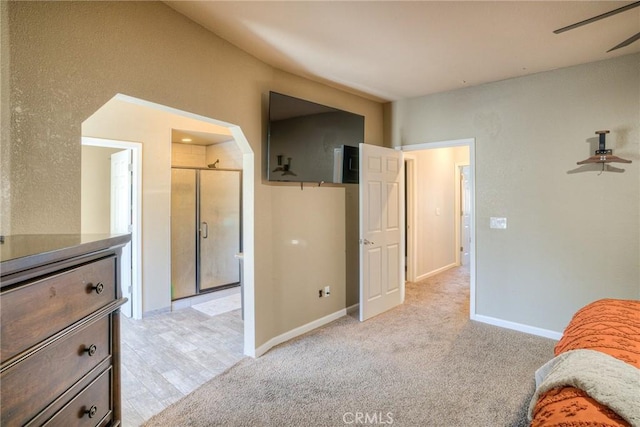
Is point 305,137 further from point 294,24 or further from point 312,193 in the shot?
point 294,24

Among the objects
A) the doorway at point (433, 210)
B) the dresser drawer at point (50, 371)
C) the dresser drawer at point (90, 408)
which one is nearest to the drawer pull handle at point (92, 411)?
the dresser drawer at point (90, 408)

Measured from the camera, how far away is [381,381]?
2.48 meters

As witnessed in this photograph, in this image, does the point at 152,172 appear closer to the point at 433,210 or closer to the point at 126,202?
the point at 126,202

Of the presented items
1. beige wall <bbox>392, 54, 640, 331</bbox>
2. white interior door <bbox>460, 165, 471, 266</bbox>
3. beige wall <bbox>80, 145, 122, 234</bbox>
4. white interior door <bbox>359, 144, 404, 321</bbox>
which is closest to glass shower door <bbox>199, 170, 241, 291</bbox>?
beige wall <bbox>80, 145, 122, 234</bbox>

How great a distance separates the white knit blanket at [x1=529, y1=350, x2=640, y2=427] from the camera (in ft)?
3.10

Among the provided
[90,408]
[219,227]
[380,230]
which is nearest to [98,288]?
[90,408]

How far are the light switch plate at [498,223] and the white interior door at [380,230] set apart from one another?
1.08 meters

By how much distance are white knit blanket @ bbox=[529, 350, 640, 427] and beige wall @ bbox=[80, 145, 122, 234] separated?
17.1ft

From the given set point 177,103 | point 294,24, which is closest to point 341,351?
point 177,103

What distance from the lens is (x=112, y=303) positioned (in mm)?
1117

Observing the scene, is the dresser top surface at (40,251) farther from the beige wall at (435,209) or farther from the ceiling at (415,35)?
the beige wall at (435,209)

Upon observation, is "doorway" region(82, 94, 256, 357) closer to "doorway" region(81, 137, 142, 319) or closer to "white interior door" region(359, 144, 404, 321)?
"doorway" region(81, 137, 142, 319)

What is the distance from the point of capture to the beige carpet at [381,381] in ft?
6.86

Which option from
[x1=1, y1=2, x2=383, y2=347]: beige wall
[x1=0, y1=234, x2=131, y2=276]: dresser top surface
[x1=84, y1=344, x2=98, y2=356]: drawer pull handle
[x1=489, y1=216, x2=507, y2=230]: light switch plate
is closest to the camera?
[x1=0, y1=234, x2=131, y2=276]: dresser top surface
